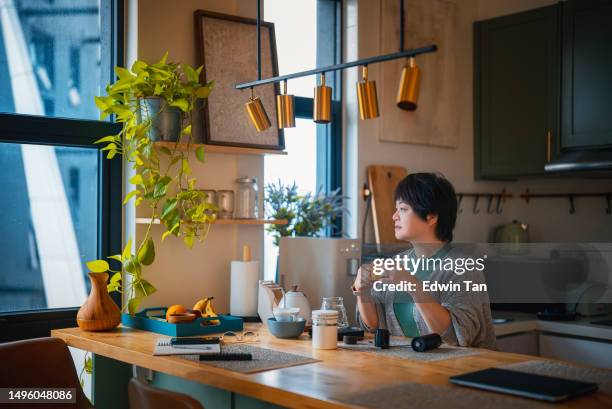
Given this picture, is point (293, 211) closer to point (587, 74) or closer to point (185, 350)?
point (185, 350)

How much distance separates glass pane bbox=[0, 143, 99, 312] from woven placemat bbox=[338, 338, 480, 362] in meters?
1.31

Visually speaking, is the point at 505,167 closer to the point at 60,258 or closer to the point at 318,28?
the point at 318,28

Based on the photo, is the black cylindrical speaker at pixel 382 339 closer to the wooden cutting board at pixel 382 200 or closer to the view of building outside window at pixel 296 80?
the view of building outside window at pixel 296 80

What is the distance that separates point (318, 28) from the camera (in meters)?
4.30

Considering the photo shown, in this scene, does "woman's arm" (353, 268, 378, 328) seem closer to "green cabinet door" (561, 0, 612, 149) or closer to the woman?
the woman

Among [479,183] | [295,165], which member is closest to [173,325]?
[295,165]

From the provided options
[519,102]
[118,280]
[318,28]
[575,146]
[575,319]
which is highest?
[318,28]

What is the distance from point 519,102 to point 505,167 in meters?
0.40

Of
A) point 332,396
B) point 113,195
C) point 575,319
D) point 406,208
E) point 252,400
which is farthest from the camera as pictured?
point 575,319

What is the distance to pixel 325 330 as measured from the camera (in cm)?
277

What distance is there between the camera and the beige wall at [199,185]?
11.4 ft

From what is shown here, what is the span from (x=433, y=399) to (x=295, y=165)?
2344 millimetres

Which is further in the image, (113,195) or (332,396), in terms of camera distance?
(113,195)

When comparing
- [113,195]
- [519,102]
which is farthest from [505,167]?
[113,195]
